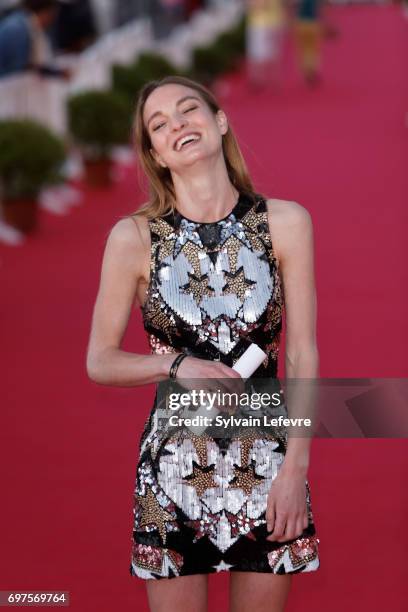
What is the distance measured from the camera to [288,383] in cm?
308

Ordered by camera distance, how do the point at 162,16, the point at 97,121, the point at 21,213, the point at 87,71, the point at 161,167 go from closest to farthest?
1. the point at 161,167
2. the point at 21,213
3. the point at 97,121
4. the point at 87,71
5. the point at 162,16

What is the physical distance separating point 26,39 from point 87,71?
4.54 m

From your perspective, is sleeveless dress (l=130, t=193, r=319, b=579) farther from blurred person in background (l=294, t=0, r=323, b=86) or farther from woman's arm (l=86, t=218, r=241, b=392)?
blurred person in background (l=294, t=0, r=323, b=86)

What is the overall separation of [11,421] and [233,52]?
858 inches

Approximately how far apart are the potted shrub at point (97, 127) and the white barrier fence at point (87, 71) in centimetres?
25

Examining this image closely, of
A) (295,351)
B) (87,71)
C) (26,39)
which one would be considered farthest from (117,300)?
(87,71)

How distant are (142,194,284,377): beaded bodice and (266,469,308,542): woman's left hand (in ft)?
0.82

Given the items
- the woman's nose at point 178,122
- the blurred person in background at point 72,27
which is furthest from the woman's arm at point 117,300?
the blurred person in background at point 72,27

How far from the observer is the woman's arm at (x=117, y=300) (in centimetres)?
308

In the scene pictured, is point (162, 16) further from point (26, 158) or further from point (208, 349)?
point (208, 349)

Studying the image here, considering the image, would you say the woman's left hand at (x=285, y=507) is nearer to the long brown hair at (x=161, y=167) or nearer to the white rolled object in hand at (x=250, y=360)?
the white rolled object in hand at (x=250, y=360)

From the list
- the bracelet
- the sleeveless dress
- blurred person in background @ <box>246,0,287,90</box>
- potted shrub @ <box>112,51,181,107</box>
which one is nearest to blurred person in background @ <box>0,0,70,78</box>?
potted shrub @ <box>112,51,181,107</box>

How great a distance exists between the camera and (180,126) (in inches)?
124

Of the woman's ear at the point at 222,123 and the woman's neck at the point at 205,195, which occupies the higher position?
the woman's ear at the point at 222,123
